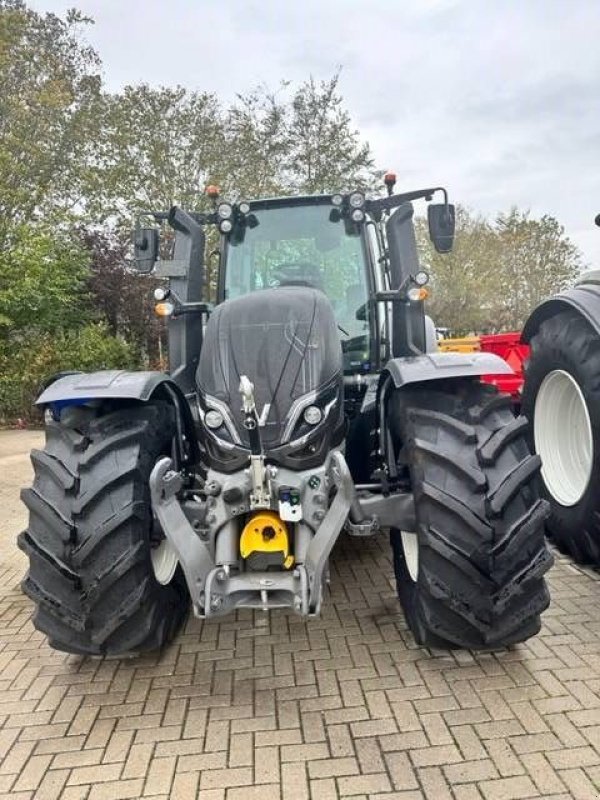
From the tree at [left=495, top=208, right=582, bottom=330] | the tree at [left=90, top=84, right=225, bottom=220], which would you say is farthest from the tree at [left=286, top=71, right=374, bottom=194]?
the tree at [left=495, top=208, right=582, bottom=330]

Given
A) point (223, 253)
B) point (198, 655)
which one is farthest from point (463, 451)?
point (223, 253)

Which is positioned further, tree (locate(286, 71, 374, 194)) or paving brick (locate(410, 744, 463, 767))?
tree (locate(286, 71, 374, 194))

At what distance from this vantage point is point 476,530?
8.76ft

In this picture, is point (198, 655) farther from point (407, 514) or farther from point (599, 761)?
point (599, 761)

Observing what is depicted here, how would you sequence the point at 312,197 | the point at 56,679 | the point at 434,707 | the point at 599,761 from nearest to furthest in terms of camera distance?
the point at 599,761
the point at 434,707
the point at 56,679
the point at 312,197

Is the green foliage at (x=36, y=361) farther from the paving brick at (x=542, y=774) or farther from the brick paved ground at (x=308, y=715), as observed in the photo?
the paving brick at (x=542, y=774)

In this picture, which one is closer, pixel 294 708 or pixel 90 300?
pixel 294 708

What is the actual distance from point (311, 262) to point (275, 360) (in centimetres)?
142

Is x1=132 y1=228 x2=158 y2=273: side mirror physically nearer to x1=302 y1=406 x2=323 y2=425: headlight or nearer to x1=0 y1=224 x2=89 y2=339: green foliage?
x1=302 y1=406 x2=323 y2=425: headlight

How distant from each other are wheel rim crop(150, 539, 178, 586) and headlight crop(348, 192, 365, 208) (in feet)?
7.71

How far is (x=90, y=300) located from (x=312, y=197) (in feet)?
39.1

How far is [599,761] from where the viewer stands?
233 cm

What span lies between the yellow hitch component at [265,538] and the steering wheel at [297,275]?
1.85 m

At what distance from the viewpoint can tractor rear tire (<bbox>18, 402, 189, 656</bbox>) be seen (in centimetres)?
279
